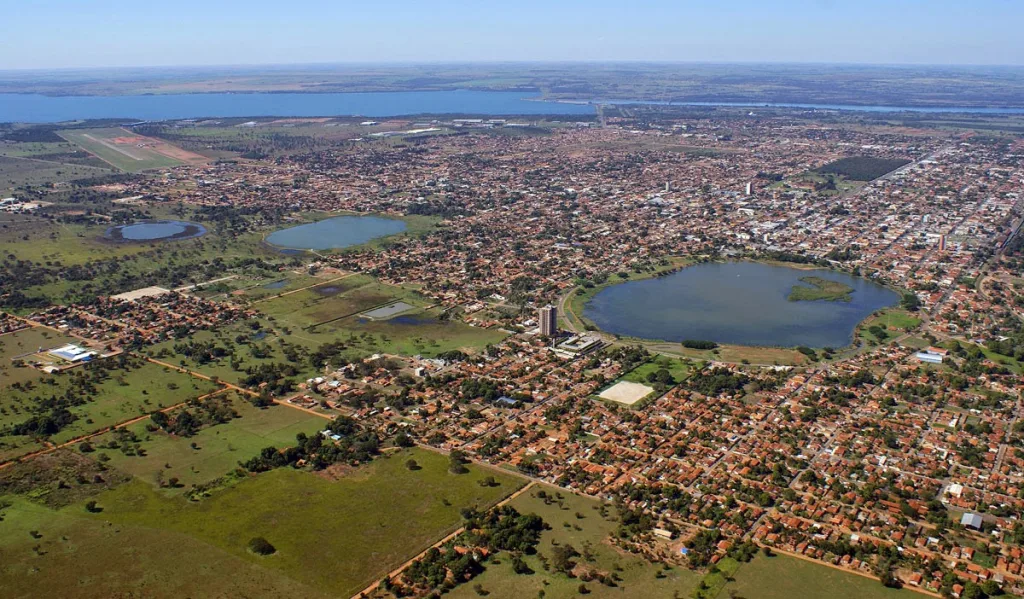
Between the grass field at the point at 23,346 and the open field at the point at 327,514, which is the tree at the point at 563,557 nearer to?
the open field at the point at 327,514

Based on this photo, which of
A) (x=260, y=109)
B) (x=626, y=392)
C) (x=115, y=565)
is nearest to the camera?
(x=115, y=565)

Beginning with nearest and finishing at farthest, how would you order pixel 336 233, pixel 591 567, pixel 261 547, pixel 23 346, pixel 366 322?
pixel 591 567 → pixel 261 547 → pixel 23 346 → pixel 366 322 → pixel 336 233

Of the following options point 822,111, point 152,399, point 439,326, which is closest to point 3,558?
point 152,399

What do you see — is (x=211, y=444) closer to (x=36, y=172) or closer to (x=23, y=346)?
(x=23, y=346)

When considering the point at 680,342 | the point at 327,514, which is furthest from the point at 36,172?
the point at 327,514

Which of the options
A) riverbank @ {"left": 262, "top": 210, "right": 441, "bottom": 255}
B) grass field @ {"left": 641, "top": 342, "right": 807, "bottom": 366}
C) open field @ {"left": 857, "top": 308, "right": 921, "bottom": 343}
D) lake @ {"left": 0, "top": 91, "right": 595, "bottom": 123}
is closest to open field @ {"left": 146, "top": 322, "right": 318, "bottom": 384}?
grass field @ {"left": 641, "top": 342, "right": 807, "bottom": 366}

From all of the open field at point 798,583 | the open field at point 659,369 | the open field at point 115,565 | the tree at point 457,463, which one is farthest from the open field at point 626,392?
the open field at point 115,565

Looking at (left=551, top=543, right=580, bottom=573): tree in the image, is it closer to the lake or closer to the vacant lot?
the vacant lot

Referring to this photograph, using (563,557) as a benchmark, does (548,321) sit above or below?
above
